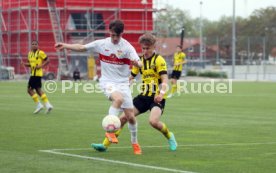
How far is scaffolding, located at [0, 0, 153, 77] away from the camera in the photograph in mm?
67938

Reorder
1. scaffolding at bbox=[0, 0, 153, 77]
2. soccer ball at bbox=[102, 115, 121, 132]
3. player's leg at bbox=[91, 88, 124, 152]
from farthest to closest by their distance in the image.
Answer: scaffolding at bbox=[0, 0, 153, 77] < player's leg at bbox=[91, 88, 124, 152] < soccer ball at bbox=[102, 115, 121, 132]

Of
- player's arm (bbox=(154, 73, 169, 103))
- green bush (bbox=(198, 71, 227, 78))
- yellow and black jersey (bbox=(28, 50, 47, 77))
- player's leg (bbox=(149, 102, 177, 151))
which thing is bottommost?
green bush (bbox=(198, 71, 227, 78))

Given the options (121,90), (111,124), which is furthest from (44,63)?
(111,124)

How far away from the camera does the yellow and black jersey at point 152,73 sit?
13.9 meters

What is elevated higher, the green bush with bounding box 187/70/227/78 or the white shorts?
the white shorts

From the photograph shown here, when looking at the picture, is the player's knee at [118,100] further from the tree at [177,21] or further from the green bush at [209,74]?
the tree at [177,21]

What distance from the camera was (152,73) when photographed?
14008 mm

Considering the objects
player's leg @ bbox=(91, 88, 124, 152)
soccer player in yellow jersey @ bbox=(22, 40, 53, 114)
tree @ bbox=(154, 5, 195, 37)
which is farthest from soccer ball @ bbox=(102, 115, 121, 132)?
tree @ bbox=(154, 5, 195, 37)

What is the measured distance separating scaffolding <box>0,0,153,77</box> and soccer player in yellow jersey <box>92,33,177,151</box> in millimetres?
52722

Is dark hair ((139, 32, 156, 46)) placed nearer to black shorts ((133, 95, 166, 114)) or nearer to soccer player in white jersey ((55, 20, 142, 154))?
soccer player in white jersey ((55, 20, 142, 154))

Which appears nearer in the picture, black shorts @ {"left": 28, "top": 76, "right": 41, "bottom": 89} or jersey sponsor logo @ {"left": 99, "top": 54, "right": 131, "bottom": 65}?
jersey sponsor logo @ {"left": 99, "top": 54, "right": 131, "bottom": 65}

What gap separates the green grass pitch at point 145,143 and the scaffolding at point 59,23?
1698 inches

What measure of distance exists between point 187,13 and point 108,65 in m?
163

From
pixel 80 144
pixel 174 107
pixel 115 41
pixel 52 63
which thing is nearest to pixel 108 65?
pixel 115 41
